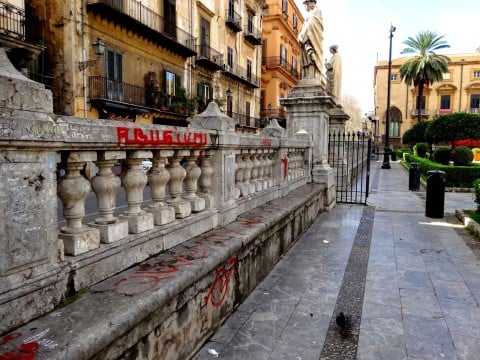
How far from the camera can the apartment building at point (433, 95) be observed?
2051 inches

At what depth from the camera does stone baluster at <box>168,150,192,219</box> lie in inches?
135

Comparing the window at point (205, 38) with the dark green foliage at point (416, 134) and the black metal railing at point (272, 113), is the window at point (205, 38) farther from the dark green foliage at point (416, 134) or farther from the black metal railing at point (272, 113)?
the dark green foliage at point (416, 134)

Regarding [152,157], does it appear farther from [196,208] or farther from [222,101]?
[222,101]

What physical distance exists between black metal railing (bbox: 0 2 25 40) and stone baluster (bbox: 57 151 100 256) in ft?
38.1

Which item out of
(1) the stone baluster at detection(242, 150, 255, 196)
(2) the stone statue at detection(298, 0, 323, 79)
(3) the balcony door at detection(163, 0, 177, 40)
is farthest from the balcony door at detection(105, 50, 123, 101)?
(1) the stone baluster at detection(242, 150, 255, 196)

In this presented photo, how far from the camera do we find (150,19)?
60.8ft

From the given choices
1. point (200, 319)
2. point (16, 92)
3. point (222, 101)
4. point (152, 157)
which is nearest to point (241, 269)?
point (200, 319)

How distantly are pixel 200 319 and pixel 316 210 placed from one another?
5.52 m

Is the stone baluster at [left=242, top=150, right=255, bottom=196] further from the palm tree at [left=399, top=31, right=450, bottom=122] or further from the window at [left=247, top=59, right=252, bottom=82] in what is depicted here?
the palm tree at [left=399, top=31, right=450, bottom=122]

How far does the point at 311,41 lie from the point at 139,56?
11291 millimetres

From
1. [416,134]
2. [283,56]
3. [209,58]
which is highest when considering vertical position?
[283,56]

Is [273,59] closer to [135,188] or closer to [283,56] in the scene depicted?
[283,56]

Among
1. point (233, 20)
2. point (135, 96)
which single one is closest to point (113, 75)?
point (135, 96)

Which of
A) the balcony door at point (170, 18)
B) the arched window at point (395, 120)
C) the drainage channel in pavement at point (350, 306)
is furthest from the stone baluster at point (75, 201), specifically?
the arched window at point (395, 120)
